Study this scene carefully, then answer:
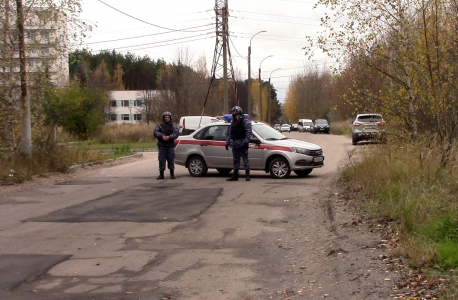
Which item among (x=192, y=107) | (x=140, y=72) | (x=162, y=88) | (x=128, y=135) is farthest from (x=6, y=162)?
(x=140, y=72)

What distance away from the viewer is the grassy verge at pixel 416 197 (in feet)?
19.7

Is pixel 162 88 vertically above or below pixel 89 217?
above

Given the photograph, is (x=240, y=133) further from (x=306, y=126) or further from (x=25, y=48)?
(x=306, y=126)

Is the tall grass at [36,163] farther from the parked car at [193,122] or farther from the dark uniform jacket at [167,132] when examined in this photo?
the parked car at [193,122]

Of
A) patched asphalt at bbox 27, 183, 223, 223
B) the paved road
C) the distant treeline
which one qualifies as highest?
the distant treeline

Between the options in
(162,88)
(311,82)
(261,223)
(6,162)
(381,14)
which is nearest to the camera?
(261,223)

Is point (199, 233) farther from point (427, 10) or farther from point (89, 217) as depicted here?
point (427, 10)

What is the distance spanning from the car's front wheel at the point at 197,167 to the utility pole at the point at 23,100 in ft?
16.9

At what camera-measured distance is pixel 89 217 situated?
32.1ft

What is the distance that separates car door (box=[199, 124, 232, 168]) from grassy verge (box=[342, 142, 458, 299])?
355 cm

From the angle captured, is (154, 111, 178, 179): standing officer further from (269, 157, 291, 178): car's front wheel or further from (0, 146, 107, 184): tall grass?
(0, 146, 107, 184): tall grass

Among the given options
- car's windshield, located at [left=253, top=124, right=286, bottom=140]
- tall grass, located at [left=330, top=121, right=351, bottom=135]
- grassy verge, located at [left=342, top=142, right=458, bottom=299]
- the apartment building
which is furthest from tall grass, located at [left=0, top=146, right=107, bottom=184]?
tall grass, located at [left=330, top=121, right=351, bottom=135]

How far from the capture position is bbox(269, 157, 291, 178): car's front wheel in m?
14.9

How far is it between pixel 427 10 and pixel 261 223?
5.74m
